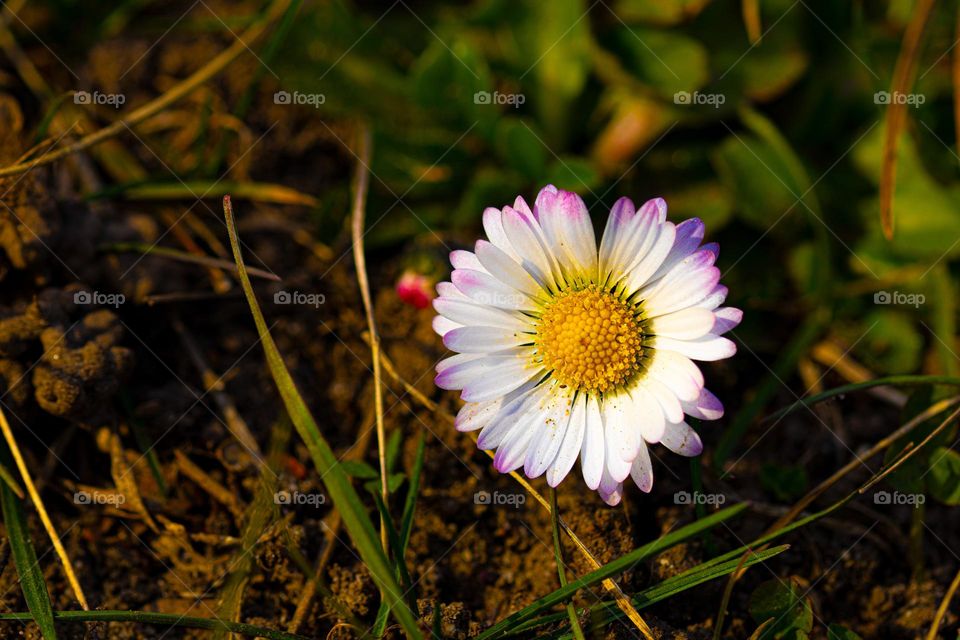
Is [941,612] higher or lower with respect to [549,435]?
lower

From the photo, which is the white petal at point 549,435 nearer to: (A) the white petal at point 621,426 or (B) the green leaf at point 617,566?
(A) the white petal at point 621,426

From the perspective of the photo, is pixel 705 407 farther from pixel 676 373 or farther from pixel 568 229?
pixel 568 229

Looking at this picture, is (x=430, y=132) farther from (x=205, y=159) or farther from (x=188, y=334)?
(x=188, y=334)

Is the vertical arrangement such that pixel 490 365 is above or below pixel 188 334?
below

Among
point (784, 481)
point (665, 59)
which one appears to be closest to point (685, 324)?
point (784, 481)

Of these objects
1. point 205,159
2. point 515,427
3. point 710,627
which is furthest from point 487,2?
point 710,627

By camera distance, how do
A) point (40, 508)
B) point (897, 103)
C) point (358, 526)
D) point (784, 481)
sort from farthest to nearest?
1. point (897, 103)
2. point (784, 481)
3. point (40, 508)
4. point (358, 526)
